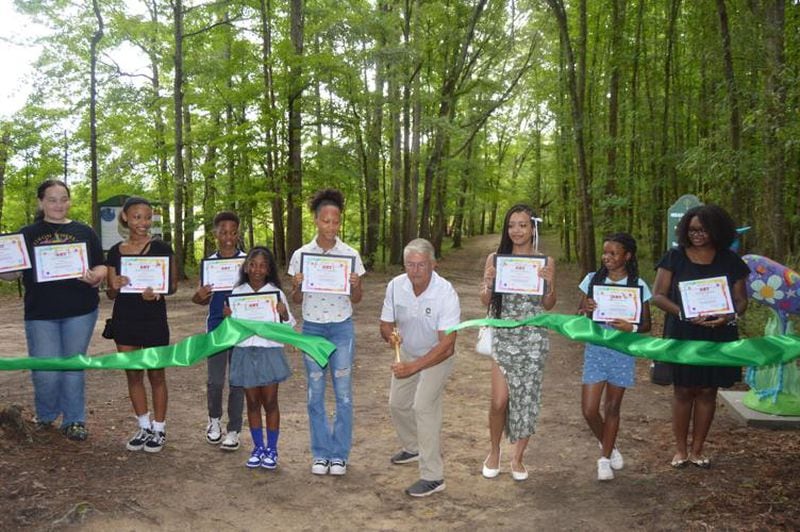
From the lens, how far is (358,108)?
21.9 metres

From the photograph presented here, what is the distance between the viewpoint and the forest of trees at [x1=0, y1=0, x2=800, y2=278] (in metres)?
15.8

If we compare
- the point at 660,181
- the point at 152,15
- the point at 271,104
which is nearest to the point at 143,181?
the point at 152,15

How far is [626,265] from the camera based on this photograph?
15.3 ft

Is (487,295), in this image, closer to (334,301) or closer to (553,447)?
(334,301)

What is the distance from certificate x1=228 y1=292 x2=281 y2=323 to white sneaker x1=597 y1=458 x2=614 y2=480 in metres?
2.88

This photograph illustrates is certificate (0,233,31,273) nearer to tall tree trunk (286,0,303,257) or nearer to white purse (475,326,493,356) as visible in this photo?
white purse (475,326,493,356)

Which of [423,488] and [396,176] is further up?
[396,176]

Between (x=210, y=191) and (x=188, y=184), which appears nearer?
(x=188, y=184)

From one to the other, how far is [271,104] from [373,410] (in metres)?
11.7

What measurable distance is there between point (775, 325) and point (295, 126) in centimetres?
1308

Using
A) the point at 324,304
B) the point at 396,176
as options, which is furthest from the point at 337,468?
the point at 396,176

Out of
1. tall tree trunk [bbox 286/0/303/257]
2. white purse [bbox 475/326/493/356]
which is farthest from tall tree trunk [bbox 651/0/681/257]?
white purse [bbox 475/326/493/356]

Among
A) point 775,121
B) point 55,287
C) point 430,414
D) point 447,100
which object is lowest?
point 430,414

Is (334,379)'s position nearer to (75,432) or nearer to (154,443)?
(154,443)
